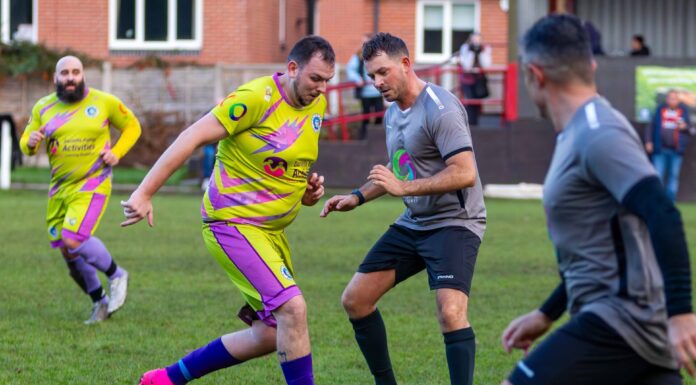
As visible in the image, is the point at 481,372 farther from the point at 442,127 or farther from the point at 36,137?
the point at 36,137

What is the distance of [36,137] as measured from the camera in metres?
10.4

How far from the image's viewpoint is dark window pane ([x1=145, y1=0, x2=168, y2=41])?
32062 mm

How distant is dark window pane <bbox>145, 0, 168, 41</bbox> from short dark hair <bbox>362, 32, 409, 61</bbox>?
25720mm

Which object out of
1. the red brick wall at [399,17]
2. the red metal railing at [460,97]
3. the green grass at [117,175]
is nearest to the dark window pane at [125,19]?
the green grass at [117,175]

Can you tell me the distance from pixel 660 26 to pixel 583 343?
86.8 feet

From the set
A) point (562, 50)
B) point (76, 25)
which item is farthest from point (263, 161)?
point (76, 25)

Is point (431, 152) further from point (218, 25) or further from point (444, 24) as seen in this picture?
point (444, 24)

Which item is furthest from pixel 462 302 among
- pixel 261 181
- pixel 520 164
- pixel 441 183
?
pixel 520 164

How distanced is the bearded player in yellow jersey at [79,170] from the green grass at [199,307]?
36 cm

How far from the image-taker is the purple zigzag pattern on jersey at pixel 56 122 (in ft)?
34.8

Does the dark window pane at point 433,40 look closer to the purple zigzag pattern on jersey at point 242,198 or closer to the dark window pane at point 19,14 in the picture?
the dark window pane at point 19,14

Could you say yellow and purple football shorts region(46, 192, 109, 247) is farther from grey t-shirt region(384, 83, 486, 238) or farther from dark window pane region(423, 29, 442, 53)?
dark window pane region(423, 29, 442, 53)

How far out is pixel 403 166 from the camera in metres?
7.18

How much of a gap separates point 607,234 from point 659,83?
74.1 feet
